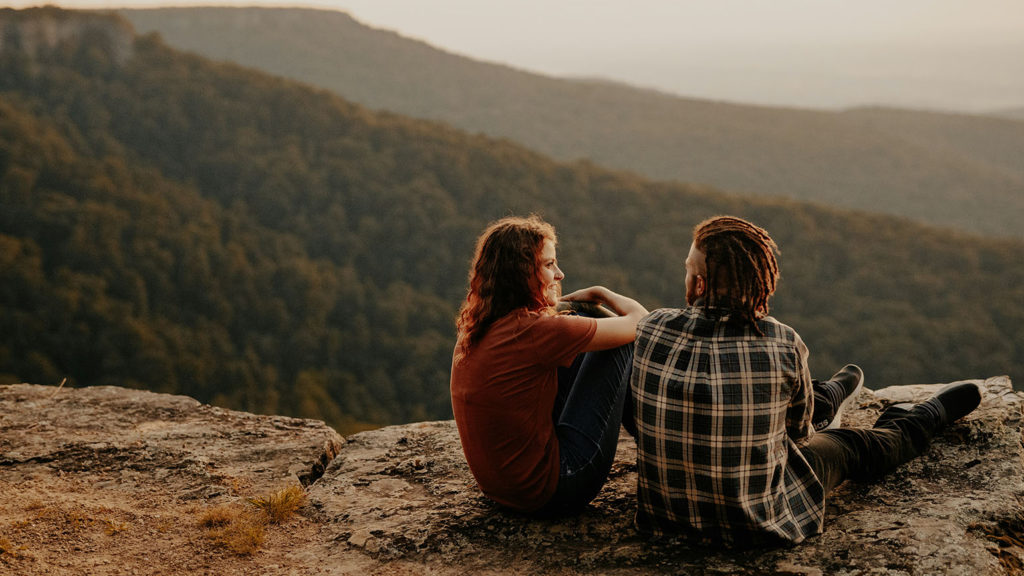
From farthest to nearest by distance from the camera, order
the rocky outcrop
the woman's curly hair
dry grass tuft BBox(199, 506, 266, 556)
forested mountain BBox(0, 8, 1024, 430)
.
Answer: the rocky outcrop
forested mountain BBox(0, 8, 1024, 430)
dry grass tuft BBox(199, 506, 266, 556)
the woman's curly hair

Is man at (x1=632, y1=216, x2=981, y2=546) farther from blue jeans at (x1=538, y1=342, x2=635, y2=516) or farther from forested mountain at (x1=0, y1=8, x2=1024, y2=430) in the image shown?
forested mountain at (x1=0, y1=8, x2=1024, y2=430)

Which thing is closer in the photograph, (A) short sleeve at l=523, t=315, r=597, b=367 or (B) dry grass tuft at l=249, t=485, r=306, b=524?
(A) short sleeve at l=523, t=315, r=597, b=367

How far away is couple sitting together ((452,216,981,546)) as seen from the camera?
231 cm

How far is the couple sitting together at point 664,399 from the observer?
7.57 ft

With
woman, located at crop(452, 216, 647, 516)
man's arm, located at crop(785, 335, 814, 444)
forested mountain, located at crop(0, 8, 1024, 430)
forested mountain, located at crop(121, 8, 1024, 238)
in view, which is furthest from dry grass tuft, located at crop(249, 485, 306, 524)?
forested mountain, located at crop(121, 8, 1024, 238)

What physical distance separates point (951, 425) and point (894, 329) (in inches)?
1537

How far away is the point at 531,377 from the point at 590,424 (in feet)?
1.18

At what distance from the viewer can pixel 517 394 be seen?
2.52m

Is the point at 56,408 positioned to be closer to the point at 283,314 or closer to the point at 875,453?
the point at 875,453

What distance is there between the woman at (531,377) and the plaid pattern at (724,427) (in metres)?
0.23

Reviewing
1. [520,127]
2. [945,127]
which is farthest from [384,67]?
[945,127]

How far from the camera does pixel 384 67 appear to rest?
4200 inches

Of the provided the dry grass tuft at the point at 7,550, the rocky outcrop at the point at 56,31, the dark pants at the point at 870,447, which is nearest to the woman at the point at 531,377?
the dark pants at the point at 870,447

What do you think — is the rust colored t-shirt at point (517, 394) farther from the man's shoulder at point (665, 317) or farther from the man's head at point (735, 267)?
the man's head at point (735, 267)
